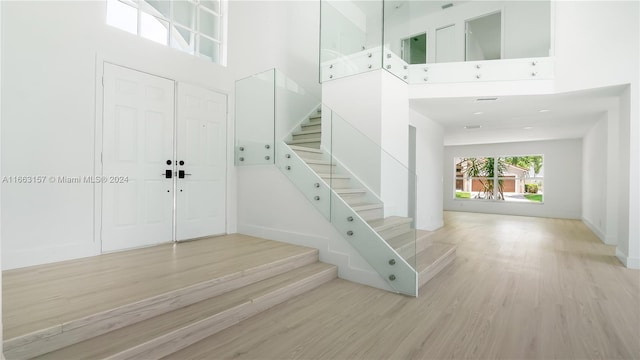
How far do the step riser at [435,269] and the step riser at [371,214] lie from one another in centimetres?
87

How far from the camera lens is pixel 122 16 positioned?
3967 mm

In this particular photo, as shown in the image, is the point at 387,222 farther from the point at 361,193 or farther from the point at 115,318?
the point at 115,318

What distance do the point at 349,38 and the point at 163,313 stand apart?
4775 millimetres

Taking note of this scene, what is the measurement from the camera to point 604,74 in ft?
15.5

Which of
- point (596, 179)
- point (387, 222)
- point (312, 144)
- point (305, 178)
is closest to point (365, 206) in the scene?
point (387, 222)

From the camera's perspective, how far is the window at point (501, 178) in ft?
36.9

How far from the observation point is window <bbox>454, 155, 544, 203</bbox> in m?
11.3

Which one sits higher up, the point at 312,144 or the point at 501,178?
the point at 312,144

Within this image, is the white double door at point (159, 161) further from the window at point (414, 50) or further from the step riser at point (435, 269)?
the window at point (414, 50)

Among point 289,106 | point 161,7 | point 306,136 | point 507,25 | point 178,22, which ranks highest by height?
point 507,25

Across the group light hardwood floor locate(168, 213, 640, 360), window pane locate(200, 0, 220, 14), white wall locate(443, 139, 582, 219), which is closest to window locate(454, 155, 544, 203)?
white wall locate(443, 139, 582, 219)

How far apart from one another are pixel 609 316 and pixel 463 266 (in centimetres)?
170

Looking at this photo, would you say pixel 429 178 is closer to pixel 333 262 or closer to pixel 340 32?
pixel 340 32

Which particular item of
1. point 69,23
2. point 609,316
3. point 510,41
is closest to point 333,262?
point 609,316
